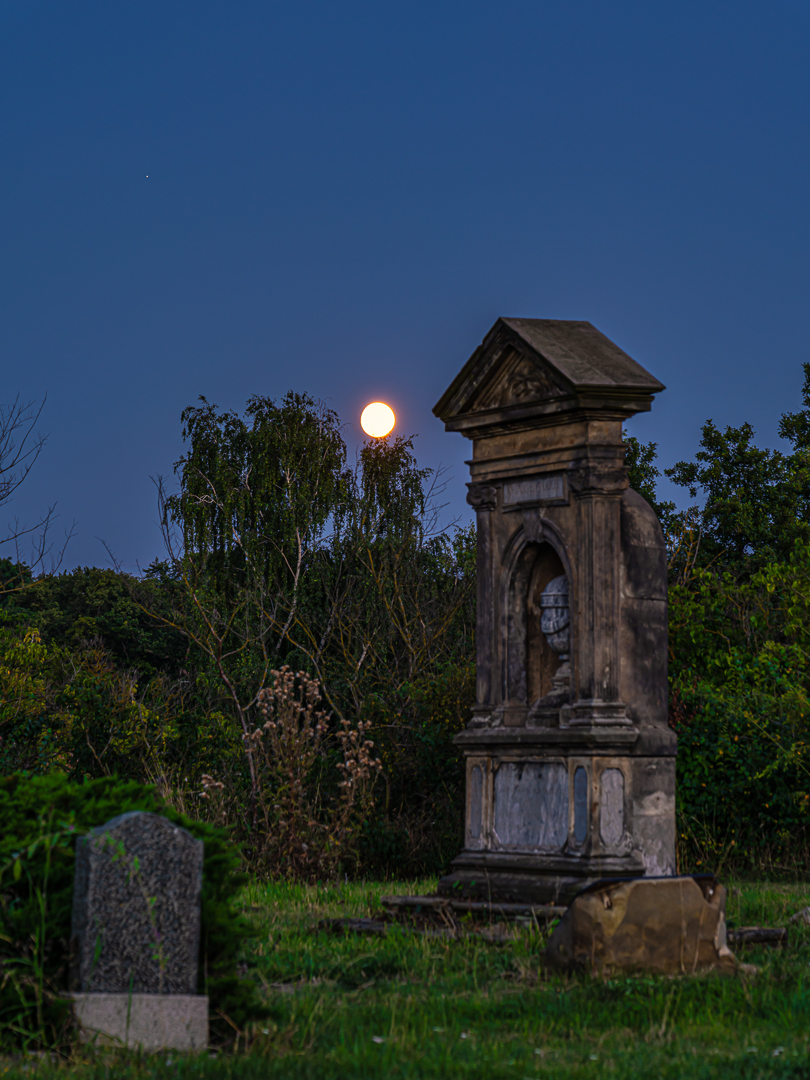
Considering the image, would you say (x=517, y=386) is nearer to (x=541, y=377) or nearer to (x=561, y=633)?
(x=541, y=377)

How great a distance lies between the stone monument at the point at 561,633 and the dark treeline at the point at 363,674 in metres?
2.81

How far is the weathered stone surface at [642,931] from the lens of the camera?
7.07m

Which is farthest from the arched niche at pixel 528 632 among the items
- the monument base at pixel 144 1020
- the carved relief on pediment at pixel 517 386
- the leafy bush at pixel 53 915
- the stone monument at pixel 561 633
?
the monument base at pixel 144 1020

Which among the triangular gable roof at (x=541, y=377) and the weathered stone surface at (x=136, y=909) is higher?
the triangular gable roof at (x=541, y=377)

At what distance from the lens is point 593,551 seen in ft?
32.6

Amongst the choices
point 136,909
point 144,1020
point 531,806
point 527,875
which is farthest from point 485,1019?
point 531,806

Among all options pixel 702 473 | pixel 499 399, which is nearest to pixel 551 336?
pixel 499 399

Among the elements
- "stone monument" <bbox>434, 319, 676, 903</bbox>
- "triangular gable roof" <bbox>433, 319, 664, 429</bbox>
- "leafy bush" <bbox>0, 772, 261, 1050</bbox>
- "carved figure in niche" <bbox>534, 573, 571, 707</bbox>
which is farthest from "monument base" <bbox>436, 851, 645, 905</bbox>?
"leafy bush" <bbox>0, 772, 261, 1050</bbox>

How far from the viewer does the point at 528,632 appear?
35.5ft

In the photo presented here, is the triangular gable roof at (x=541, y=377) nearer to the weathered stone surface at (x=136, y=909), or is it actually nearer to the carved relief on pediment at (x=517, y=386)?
the carved relief on pediment at (x=517, y=386)

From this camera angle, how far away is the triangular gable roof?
9961 mm

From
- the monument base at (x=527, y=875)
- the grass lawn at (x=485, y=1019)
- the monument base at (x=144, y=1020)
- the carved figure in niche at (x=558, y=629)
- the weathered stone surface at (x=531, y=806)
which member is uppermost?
the carved figure in niche at (x=558, y=629)

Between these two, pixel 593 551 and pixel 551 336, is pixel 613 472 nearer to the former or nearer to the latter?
pixel 593 551

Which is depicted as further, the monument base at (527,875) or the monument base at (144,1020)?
the monument base at (527,875)
